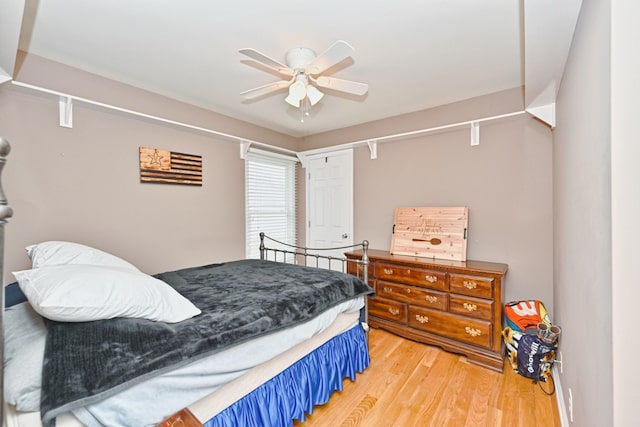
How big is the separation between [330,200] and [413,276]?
5.84 feet

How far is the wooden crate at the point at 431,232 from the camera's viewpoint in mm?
2921

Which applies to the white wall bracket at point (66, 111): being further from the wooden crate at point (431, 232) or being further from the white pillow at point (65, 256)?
the wooden crate at point (431, 232)

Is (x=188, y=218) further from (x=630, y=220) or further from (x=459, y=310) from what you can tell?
(x=630, y=220)

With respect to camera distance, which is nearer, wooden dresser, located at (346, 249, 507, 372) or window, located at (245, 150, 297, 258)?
wooden dresser, located at (346, 249, 507, 372)

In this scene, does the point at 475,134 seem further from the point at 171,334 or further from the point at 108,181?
the point at 108,181

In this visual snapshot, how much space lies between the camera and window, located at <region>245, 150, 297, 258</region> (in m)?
3.88

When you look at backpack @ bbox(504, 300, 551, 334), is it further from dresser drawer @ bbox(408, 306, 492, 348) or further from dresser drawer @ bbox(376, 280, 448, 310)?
dresser drawer @ bbox(376, 280, 448, 310)

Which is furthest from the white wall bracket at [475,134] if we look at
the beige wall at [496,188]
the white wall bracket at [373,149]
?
the white wall bracket at [373,149]

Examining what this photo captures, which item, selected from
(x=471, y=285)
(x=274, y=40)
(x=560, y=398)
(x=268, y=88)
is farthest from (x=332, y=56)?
(x=560, y=398)

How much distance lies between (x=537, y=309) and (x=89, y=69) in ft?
14.6

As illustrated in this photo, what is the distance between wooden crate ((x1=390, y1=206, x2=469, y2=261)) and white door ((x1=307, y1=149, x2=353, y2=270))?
81cm

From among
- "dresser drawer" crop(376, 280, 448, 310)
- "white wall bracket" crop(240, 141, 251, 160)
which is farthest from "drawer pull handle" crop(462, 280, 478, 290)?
"white wall bracket" crop(240, 141, 251, 160)

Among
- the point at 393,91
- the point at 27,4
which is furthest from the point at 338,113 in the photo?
the point at 27,4

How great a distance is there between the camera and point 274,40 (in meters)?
2.04
